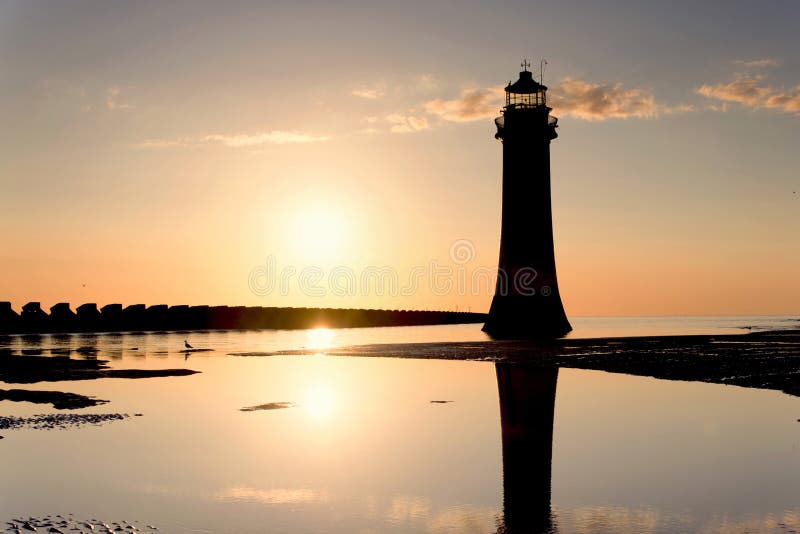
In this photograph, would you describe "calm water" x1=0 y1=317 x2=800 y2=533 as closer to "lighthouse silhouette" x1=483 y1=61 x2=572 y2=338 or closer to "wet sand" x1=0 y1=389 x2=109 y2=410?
"wet sand" x1=0 y1=389 x2=109 y2=410

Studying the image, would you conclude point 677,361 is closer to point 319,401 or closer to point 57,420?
point 319,401

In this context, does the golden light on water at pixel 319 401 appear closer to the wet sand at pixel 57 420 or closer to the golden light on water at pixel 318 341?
the wet sand at pixel 57 420

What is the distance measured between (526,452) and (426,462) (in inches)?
66.6

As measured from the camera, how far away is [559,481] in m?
10.5

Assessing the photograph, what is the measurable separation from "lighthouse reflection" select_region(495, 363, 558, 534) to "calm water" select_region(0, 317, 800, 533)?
0.16 ft

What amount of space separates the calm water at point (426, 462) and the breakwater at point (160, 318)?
6068 cm

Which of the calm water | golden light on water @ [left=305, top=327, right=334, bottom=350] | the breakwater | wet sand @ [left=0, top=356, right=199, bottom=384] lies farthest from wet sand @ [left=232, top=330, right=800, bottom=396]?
the breakwater

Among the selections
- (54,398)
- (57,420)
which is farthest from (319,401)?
(54,398)

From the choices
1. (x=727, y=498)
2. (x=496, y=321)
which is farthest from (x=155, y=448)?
(x=496, y=321)

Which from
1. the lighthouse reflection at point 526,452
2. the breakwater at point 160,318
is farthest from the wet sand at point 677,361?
the breakwater at point 160,318

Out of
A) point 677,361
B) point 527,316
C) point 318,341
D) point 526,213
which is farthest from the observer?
point 318,341

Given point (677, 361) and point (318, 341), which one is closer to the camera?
point (677, 361)

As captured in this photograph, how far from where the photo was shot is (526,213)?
2019 inches

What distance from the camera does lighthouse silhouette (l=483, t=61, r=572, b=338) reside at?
168 feet
